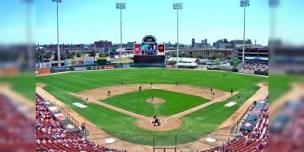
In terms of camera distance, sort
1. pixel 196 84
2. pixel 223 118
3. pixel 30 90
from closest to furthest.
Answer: pixel 30 90
pixel 223 118
pixel 196 84

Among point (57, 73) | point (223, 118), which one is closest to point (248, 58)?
point (57, 73)

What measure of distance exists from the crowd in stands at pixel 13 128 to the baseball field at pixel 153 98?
22.5 m

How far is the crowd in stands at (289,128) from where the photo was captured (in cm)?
190

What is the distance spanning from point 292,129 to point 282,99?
24 centimetres

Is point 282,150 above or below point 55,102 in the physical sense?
above

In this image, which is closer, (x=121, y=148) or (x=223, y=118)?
(x=121, y=148)

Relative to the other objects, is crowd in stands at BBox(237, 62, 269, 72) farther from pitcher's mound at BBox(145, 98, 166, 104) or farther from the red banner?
pitcher's mound at BBox(145, 98, 166, 104)

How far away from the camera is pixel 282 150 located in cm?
193

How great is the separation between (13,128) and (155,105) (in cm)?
3469

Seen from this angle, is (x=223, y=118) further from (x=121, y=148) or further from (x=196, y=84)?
(x=196, y=84)

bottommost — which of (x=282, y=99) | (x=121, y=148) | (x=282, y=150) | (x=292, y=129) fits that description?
(x=121, y=148)

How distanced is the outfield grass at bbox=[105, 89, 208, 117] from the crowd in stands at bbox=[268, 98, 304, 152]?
100 ft

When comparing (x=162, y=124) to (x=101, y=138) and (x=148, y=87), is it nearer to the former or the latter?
(x=101, y=138)

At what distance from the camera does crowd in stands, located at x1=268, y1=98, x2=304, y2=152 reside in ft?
6.23
